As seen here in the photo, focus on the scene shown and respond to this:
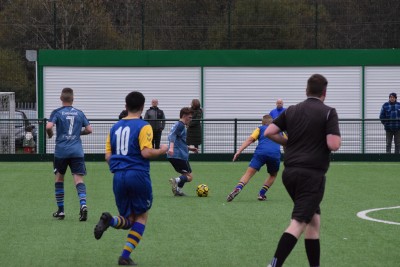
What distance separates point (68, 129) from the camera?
13.1 metres

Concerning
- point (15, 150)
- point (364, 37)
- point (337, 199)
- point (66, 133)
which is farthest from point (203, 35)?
point (66, 133)

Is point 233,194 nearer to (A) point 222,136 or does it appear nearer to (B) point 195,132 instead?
(B) point 195,132

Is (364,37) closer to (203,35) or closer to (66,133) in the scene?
(203,35)

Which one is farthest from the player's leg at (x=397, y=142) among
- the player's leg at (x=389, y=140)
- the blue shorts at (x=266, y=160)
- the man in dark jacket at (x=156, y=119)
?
the blue shorts at (x=266, y=160)

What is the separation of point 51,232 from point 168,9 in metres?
26.7

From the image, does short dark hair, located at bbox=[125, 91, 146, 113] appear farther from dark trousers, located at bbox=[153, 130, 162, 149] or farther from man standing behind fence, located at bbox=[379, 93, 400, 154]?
man standing behind fence, located at bbox=[379, 93, 400, 154]

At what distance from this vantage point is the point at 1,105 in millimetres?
31969

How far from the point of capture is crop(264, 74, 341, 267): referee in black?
27.4ft

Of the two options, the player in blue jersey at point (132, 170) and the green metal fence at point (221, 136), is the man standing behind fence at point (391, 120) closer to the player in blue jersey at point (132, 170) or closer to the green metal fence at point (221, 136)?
the green metal fence at point (221, 136)

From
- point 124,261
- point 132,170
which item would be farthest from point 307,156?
point 124,261

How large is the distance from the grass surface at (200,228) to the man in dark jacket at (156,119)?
23.5 feet

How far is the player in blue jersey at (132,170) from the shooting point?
9.47m

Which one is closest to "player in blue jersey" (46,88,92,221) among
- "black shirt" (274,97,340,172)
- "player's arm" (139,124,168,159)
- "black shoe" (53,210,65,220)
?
"black shoe" (53,210,65,220)

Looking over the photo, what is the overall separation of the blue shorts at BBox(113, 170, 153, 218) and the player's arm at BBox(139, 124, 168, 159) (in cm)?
22
